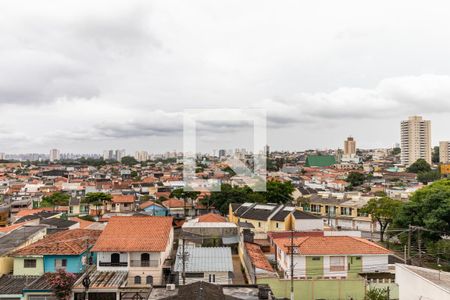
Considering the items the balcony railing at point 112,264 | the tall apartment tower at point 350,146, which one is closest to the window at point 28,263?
the balcony railing at point 112,264

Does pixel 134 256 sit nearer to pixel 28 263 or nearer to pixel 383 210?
pixel 28 263

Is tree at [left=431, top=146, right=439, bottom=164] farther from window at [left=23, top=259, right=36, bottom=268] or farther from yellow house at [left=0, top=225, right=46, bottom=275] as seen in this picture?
window at [left=23, top=259, right=36, bottom=268]

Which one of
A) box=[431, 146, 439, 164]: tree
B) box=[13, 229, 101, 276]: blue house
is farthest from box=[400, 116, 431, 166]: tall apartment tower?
box=[13, 229, 101, 276]: blue house

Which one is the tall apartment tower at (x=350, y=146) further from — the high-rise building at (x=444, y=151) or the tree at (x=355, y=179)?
the tree at (x=355, y=179)

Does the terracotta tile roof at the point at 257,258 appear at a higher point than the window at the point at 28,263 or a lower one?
lower

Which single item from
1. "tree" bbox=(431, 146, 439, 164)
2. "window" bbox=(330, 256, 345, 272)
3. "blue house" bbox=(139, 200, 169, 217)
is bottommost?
"blue house" bbox=(139, 200, 169, 217)

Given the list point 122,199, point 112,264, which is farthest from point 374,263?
point 122,199
